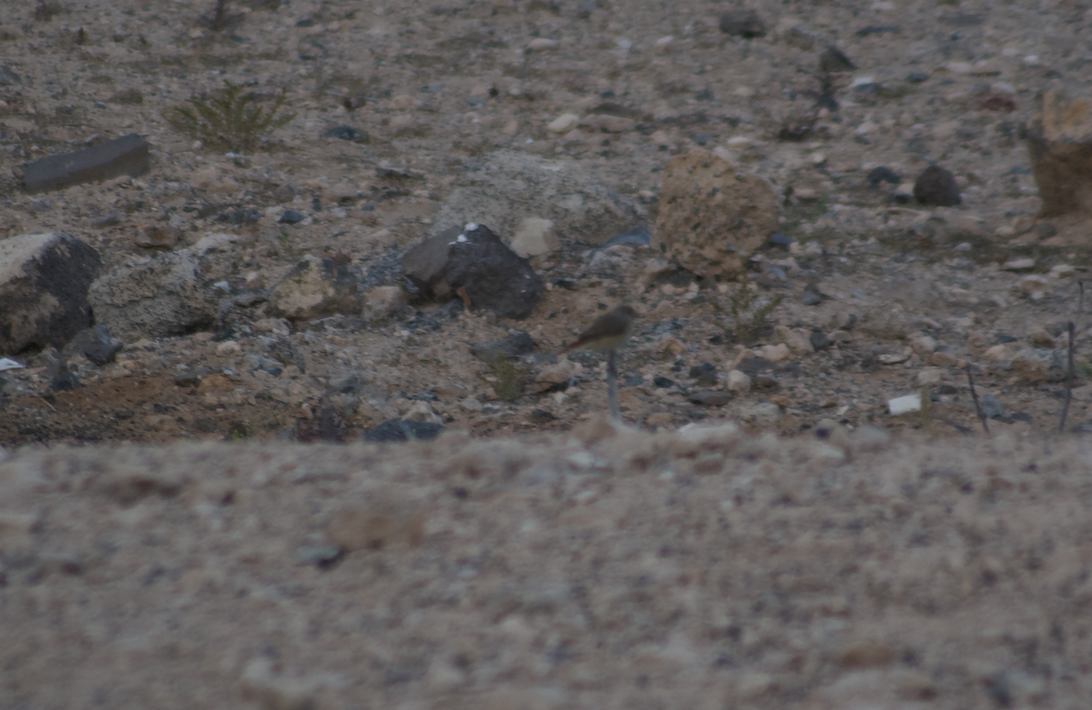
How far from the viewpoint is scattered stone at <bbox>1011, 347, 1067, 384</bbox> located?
10.4 ft

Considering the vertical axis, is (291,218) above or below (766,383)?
above

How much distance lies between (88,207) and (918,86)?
516 centimetres

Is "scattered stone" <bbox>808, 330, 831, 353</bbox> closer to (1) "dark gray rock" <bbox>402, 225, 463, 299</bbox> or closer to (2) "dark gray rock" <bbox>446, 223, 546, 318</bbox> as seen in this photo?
(2) "dark gray rock" <bbox>446, 223, 546, 318</bbox>

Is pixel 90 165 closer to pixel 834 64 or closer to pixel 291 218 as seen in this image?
pixel 291 218

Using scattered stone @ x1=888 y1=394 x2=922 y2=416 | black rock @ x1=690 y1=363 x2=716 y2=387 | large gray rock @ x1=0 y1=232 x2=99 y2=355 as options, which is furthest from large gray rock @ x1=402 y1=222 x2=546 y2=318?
scattered stone @ x1=888 y1=394 x2=922 y2=416

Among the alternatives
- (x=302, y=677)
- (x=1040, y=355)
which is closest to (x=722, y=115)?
(x=1040, y=355)

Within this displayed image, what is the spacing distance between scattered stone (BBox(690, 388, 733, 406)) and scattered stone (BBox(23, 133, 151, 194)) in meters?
3.28

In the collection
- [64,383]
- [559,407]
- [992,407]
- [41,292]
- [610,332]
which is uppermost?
[610,332]

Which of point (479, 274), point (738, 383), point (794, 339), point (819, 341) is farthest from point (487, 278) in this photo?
point (819, 341)

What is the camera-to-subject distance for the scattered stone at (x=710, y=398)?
3217 millimetres

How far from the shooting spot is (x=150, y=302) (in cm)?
340

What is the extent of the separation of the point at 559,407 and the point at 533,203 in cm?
147

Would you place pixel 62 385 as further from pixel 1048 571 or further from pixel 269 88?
pixel 269 88

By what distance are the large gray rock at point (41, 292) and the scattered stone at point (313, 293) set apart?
0.75m
